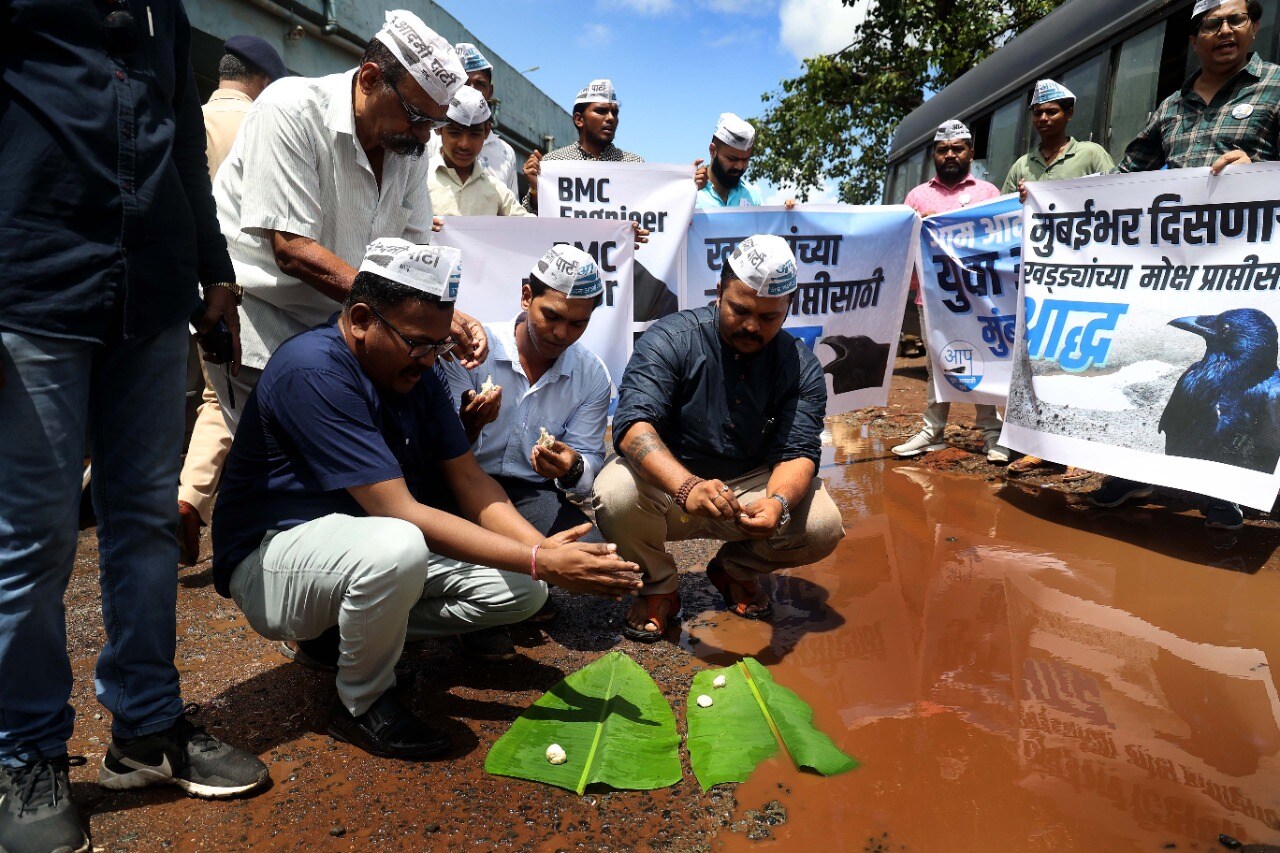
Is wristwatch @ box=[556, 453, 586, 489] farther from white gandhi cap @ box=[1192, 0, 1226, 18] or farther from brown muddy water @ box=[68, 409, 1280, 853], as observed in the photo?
white gandhi cap @ box=[1192, 0, 1226, 18]

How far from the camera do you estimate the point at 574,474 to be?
3.25 meters

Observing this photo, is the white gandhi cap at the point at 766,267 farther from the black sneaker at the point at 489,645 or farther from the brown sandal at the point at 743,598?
the black sneaker at the point at 489,645

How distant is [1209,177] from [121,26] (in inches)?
168

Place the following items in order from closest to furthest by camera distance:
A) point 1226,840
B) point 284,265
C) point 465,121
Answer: point 1226,840
point 284,265
point 465,121

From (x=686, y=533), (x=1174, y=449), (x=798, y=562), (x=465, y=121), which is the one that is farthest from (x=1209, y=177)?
(x=465, y=121)

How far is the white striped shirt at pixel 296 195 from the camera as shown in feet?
8.94

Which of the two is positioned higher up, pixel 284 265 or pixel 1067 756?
pixel 284 265

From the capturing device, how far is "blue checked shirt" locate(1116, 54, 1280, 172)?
404 cm

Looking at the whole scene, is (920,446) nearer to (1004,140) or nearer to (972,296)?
(972,296)

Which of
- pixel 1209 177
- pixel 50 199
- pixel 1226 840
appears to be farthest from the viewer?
pixel 1209 177

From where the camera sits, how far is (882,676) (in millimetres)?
2930

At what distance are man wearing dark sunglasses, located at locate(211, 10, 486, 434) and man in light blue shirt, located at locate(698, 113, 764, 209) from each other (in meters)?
2.48

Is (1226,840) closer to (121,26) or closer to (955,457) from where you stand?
(121,26)

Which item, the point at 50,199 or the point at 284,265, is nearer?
the point at 50,199
